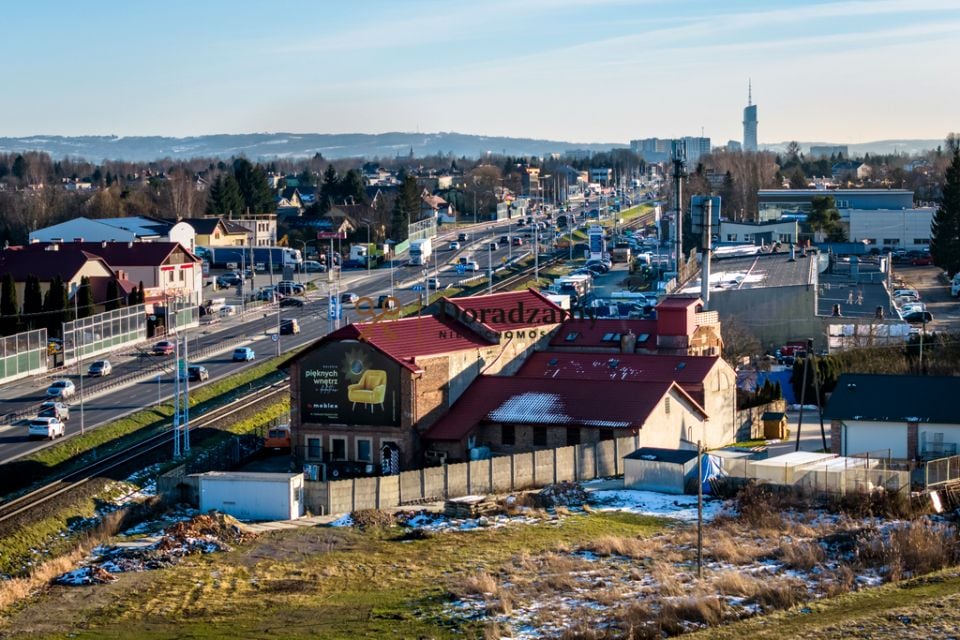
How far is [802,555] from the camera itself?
28.5m

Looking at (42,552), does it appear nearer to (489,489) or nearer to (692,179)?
(489,489)

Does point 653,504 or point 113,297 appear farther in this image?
point 113,297

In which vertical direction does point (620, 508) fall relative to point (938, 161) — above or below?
below

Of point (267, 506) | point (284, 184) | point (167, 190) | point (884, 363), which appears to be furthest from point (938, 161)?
point (267, 506)

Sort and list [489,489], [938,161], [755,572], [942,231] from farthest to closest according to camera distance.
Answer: [938,161], [942,231], [489,489], [755,572]

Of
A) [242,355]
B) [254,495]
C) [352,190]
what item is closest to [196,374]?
[242,355]

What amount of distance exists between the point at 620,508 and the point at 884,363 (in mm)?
21085

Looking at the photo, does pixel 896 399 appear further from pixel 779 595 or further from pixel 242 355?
pixel 242 355

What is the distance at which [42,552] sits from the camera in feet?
110

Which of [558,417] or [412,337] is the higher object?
[412,337]

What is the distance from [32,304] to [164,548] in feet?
113

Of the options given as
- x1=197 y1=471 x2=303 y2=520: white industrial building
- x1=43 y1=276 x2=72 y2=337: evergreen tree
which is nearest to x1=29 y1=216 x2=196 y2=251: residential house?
x1=43 y1=276 x2=72 y2=337: evergreen tree

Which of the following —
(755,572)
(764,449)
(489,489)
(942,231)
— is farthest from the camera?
(942,231)

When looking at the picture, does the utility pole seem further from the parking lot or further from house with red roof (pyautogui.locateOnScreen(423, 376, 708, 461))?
house with red roof (pyautogui.locateOnScreen(423, 376, 708, 461))
